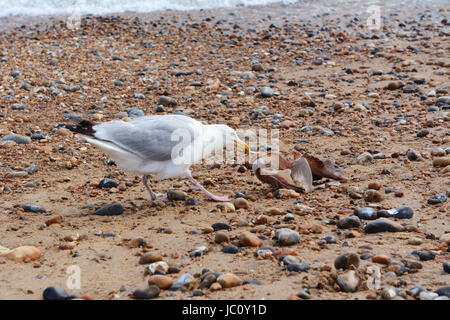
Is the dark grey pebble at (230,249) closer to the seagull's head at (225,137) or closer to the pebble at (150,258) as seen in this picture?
the pebble at (150,258)

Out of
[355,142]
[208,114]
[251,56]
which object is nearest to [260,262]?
[355,142]

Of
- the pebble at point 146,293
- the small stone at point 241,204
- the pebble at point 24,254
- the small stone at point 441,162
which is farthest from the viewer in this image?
the small stone at point 441,162

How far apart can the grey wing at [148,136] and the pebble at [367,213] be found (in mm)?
1577

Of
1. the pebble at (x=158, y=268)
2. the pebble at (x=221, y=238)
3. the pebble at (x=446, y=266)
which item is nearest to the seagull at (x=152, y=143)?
the pebble at (x=221, y=238)

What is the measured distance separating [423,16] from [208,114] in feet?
26.2

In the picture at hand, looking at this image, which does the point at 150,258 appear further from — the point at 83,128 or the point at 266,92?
the point at 266,92

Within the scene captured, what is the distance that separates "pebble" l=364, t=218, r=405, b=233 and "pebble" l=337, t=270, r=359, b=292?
0.91 meters

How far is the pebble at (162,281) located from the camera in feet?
12.8

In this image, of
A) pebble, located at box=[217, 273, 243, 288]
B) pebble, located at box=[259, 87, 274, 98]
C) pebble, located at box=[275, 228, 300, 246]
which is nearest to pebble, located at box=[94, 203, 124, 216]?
pebble, located at box=[275, 228, 300, 246]

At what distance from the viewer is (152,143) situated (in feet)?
18.2

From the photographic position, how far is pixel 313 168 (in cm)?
589

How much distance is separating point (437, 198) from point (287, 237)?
1.54m

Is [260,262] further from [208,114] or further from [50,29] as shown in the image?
[50,29]
